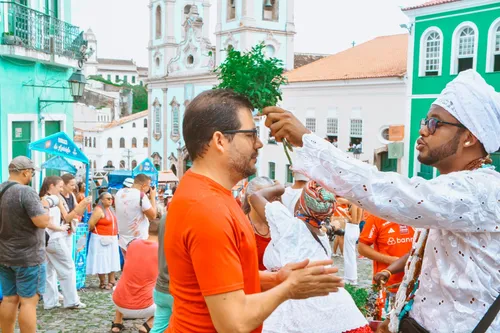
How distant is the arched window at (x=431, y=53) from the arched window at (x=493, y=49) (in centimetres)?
227

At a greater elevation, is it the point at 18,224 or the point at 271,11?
the point at 271,11

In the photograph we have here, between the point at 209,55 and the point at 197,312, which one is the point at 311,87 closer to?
the point at 209,55

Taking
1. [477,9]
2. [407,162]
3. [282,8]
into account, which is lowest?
[407,162]

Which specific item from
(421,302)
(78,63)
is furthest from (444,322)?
(78,63)

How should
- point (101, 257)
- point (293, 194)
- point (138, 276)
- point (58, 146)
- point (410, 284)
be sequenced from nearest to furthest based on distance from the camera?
point (410, 284), point (293, 194), point (138, 276), point (101, 257), point (58, 146)

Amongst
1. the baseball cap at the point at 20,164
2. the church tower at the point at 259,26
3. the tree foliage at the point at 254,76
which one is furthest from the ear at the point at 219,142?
the church tower at the point at 259,26

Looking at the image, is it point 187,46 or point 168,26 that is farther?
point 168,26

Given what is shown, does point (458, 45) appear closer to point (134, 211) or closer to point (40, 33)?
point (40, 33)

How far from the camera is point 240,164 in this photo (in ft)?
7.57

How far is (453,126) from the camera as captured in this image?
2.36 metres

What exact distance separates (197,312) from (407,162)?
2415 centimetres

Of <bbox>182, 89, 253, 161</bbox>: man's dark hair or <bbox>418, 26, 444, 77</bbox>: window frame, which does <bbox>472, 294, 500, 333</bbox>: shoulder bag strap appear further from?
<bbox>418, 26, 444, 77</bbox>: window frame

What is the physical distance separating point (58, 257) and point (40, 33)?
6.85 m

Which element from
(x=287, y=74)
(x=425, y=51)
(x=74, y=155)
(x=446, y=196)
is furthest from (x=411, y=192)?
(x=287, y=74)
